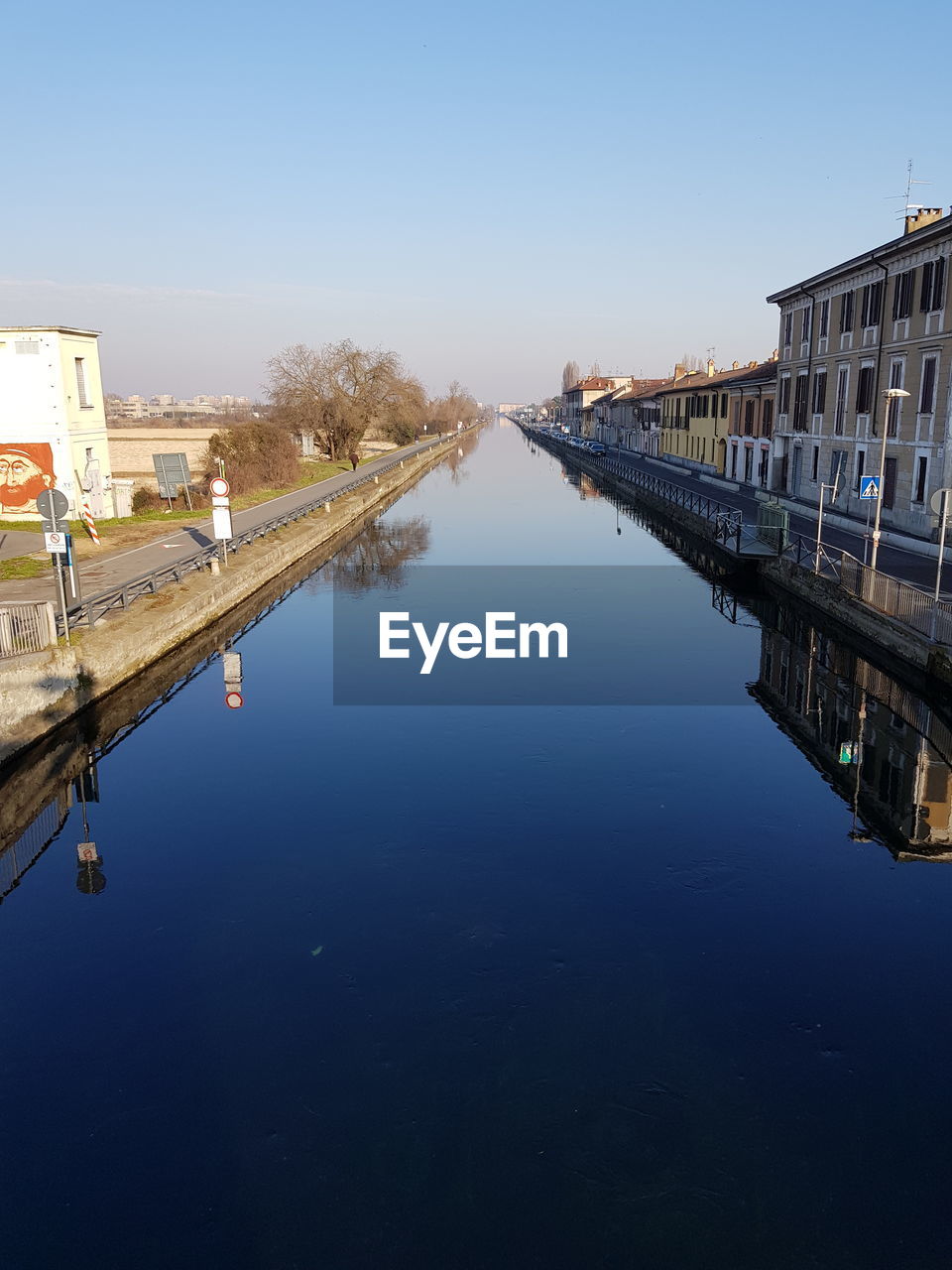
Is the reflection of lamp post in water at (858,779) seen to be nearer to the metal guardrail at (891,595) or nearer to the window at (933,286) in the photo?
the metal guardrail at (891,595)

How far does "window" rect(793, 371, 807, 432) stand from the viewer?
1522 inches

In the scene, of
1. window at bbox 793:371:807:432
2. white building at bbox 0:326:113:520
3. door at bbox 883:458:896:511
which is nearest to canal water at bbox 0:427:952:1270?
door at bbox 883:458:896:511

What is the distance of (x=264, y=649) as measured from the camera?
2078 cm

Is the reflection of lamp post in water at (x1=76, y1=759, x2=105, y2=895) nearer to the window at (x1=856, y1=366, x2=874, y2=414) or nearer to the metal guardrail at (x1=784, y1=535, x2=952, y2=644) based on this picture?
the metal guardrail at (x1=784, y1=535, x2=952, y2=644)

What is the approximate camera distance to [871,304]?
31656 mm

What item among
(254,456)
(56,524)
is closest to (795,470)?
(254,456)

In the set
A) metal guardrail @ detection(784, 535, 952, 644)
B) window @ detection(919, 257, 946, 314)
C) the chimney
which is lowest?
metal guardrail @ detection(784, 535, 952, 644)

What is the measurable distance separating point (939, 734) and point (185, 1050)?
42.2 feet

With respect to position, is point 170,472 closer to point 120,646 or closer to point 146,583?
point 146,583

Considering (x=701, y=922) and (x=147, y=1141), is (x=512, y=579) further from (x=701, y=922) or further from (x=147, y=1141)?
(x=147, y=1141)

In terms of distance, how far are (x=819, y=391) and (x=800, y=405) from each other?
2.13m

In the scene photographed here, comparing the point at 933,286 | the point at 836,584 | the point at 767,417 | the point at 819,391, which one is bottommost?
the point at 836,584

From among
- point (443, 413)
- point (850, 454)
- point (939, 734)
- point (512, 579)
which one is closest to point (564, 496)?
point (850, 454)

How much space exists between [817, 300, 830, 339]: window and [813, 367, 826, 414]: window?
1.41 meters
